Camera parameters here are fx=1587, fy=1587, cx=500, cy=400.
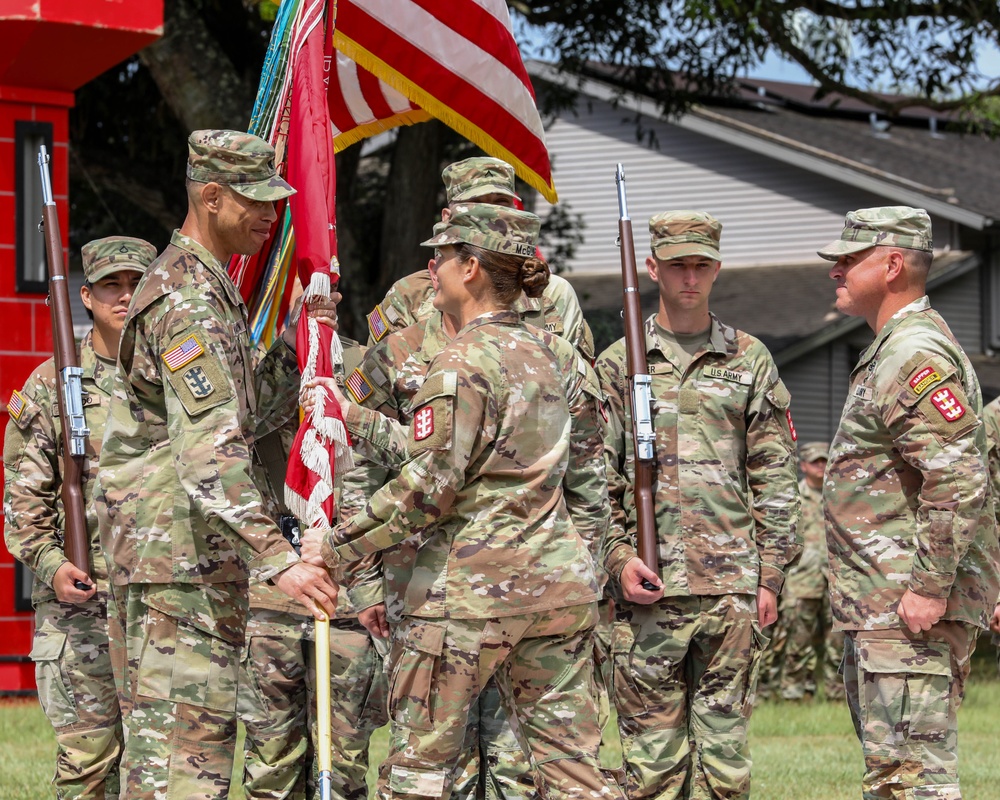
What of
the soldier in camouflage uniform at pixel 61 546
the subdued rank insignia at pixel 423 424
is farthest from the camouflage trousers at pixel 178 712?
the soldier in camouflage uniform at pixel 61 546

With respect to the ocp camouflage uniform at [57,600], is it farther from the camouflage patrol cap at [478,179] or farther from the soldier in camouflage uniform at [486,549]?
the soldier in camouflage uniform at [486,549]

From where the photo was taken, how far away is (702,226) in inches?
265

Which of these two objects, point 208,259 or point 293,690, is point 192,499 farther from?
point 293,690

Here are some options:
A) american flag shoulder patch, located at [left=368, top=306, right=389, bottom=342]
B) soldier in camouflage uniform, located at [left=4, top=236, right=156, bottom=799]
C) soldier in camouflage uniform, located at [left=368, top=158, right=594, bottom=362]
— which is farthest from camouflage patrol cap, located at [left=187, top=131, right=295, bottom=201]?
soldier in camouflage uniform, located at [left=4, top=236, right=156, bottom=799]

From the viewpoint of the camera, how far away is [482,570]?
492cm

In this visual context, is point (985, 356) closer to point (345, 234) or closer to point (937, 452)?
point (345, 234)

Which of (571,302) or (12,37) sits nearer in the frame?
(571,302)

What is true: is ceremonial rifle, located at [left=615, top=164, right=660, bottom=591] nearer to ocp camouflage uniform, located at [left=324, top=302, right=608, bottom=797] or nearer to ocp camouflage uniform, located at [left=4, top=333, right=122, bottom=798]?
ocp camouflage uniform, located at [left=324, top=302, right=608, bottom=797]

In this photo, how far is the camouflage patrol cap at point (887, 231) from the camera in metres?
5.86

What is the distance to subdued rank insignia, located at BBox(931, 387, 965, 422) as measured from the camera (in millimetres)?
5504

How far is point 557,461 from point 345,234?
36.8ft

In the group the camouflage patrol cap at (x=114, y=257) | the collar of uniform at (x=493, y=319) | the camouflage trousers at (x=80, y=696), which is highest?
the camouflage patrol cap at (x=114, y=257)

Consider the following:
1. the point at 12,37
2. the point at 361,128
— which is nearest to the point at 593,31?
the point at 12,37

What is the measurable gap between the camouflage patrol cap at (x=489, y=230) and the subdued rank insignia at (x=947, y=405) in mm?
1547
